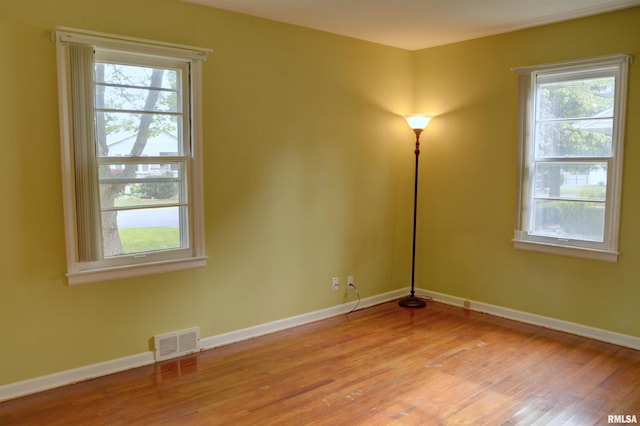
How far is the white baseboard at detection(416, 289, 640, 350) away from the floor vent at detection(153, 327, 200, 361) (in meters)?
2.57

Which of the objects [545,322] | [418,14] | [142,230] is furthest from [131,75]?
[545,322]

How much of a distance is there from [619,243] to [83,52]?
161 inches

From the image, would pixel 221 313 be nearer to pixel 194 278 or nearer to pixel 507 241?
pixel 194 278

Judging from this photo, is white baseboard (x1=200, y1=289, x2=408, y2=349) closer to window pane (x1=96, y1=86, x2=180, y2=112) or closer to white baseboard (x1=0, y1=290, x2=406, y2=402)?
white baseboard (x1=0, y1=290, x2=406, y2=402)

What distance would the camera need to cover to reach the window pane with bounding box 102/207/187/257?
341cm

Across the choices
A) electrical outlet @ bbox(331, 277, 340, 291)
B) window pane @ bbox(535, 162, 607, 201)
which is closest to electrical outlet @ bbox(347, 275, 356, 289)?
electrical outlet @ bbox(331, 277, 340, 291)

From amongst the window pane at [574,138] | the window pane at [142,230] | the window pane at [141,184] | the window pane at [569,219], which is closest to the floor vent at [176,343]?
the window pane at [142,230]

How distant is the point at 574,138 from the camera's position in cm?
412

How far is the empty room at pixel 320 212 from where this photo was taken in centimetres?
306

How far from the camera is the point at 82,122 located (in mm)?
3148

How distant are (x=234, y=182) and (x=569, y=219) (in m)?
2.80

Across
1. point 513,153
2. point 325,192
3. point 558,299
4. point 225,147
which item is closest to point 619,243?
point 558,299

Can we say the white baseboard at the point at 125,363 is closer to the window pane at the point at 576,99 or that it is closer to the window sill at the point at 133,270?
the window sill at the point at 133,270

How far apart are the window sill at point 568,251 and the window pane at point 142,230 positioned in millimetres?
2926
